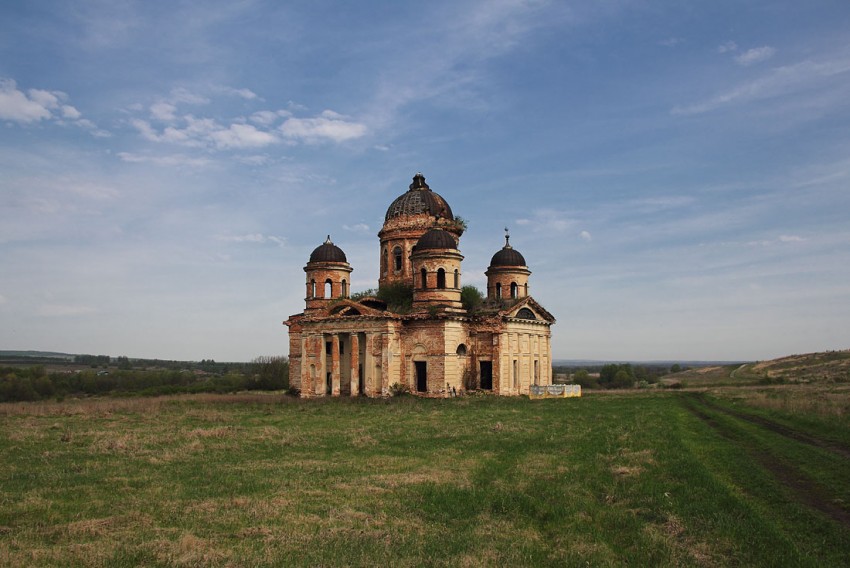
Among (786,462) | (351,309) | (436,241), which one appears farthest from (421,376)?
(786,462)

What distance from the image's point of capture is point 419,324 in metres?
39.2

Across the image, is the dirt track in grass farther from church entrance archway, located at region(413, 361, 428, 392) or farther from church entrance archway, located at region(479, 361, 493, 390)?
church entrance archway, located at region(413, 361, 428, 392)

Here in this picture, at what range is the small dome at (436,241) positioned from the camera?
39.4m

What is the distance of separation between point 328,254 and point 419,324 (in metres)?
9.95

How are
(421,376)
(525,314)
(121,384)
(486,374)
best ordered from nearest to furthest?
(421,376) → (486,374) → (525,314) → (121,384)

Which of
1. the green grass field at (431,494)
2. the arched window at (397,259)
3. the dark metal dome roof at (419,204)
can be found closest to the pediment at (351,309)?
the arched window at (397,259)

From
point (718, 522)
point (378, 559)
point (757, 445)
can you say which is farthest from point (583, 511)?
point (757, 445)

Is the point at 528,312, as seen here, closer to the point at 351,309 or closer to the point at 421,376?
the point at 421,376

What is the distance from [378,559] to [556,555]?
232cm

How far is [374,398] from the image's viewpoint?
38.3m

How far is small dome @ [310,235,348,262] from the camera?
45.5 meters

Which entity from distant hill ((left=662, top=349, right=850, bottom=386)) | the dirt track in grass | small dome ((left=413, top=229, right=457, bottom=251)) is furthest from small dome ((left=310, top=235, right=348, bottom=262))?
distant hill ((left=662, top=349, right=850, bottom=386))

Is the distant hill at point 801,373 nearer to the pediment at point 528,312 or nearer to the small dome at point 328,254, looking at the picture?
the pediment at point 528,312

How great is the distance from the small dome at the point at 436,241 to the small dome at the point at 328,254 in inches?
308
